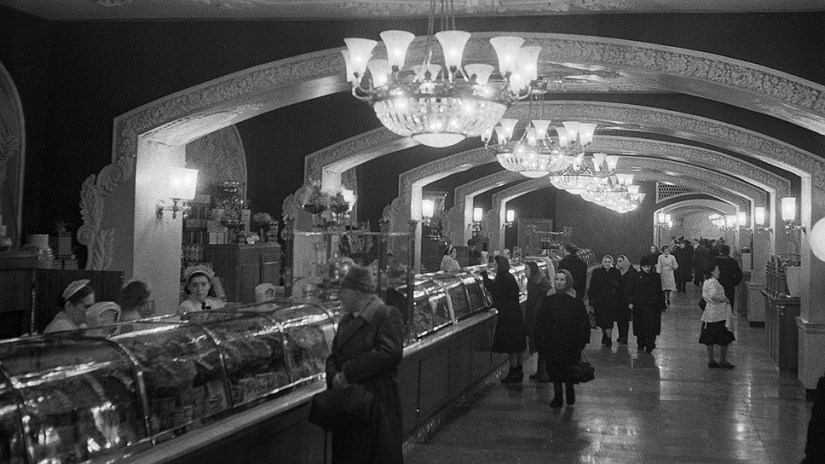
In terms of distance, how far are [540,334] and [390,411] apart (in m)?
3.99

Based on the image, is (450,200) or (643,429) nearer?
(643,429)

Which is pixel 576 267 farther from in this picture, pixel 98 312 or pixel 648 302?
pixel 98 312

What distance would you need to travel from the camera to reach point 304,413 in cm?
520

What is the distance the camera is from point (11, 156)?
9.27 meters

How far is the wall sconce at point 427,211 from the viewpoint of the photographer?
62.9ft

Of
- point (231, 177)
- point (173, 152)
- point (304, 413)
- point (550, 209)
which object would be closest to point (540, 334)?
point (304, 413)

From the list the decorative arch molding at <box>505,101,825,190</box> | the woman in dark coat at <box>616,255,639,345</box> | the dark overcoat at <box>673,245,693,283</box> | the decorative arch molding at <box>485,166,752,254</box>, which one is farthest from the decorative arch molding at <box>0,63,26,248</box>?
the dark overcoat at <box>673,245,693,283</box>

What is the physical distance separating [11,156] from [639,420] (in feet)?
22.5

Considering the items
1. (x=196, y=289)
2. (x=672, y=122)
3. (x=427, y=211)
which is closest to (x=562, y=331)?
(x=196, y=289)

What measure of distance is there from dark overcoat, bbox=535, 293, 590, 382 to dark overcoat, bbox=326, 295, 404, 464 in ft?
12.4

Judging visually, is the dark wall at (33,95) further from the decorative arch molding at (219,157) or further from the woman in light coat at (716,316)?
the woman in light coat at (716,316)

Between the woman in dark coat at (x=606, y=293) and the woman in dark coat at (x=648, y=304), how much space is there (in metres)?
0.39

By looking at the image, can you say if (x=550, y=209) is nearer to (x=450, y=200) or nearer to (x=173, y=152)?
(x=450, y=200)

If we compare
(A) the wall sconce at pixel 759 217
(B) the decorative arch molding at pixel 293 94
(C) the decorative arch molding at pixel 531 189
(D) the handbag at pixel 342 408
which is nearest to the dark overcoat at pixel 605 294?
(B) the decorative arch molding at pixel 293 94
